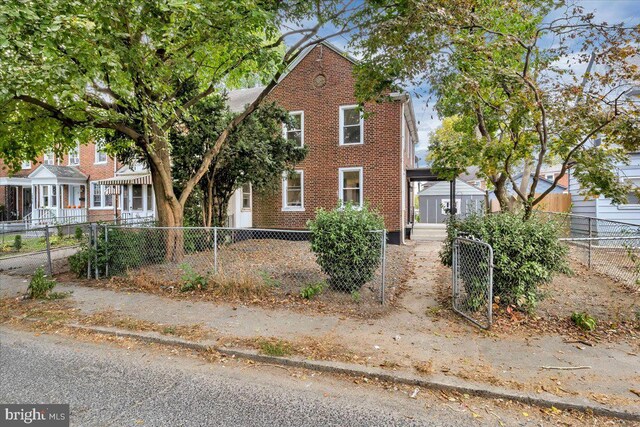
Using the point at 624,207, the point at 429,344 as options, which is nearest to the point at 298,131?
the point at 429,344

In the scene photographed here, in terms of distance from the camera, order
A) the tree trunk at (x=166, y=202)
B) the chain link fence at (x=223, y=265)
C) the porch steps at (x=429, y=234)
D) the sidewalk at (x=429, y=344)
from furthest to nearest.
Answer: the porch steps at (x=429, y=234) → the tree trunk at (x=166, y=202) → the chain link fence at (x=223, y=265) → the sidewalk at (x=429, y=344)

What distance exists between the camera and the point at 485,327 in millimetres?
4789

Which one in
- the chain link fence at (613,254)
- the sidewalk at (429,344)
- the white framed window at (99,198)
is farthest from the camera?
the white framed window at (99,198)

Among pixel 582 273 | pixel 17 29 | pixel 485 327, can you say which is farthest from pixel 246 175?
pixel 582 273

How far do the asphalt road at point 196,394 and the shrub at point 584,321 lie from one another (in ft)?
8.39

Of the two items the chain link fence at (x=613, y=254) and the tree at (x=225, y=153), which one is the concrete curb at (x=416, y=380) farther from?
the tree at (x=225, y=153)

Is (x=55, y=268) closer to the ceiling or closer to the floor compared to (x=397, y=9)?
closer to the floor

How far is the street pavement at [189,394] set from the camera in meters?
2.93

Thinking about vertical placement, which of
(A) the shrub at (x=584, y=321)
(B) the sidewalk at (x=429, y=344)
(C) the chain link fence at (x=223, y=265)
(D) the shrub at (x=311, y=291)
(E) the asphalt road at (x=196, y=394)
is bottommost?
(E) the asphalt road at (x=196, y=394)

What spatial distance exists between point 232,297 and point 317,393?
333 cm

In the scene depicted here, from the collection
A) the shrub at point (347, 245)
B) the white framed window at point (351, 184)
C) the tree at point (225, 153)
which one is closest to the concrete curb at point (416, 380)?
the shrub at point (347, 245)

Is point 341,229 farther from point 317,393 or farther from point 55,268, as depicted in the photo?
point 55,268

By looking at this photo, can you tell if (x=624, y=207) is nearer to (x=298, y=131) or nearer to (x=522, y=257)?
(x=522, y=257)

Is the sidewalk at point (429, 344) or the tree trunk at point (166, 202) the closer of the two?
the sidewalk at point (429, 344)
